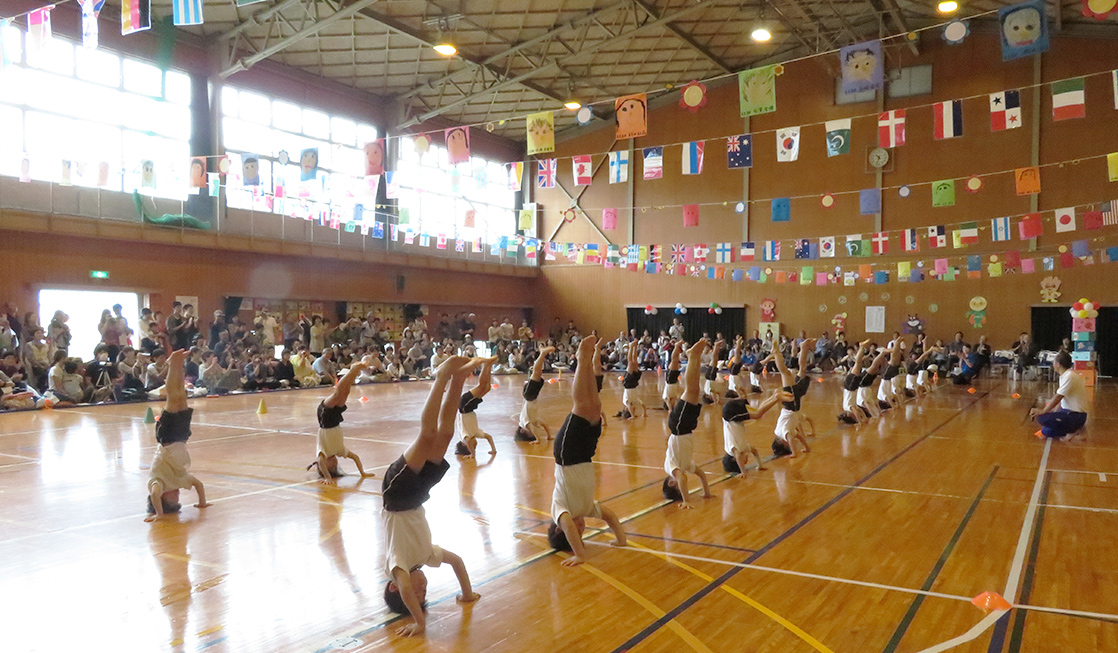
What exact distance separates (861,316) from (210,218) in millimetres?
22694

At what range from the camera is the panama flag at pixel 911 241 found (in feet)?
83.5

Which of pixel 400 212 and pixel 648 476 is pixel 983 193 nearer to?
pixel 400 212

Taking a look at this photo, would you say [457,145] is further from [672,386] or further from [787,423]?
[787,423]

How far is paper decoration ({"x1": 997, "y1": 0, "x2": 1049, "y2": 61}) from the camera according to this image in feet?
37.4

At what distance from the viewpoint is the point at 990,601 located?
482 centimetres

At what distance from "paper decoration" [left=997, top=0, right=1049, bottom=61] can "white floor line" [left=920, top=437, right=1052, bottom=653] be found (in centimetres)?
679

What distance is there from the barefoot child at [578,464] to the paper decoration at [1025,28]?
996 cm

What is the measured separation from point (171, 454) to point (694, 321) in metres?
26.5

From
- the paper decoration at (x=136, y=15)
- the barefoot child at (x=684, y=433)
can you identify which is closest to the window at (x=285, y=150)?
the paper decoration at (x=136, y=15)

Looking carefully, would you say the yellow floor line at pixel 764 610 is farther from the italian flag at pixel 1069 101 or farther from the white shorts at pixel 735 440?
the italian flag at pixel 1069 101

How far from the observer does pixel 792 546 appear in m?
6.17

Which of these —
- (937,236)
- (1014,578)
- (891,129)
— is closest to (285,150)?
(891,129)

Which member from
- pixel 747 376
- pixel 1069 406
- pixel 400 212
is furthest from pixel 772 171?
pixel 1069 406

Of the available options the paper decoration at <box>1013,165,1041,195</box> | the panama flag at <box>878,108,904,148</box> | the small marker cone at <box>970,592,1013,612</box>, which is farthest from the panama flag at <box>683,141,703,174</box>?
the small marker cone at <box>970,592,1013,612</box>
